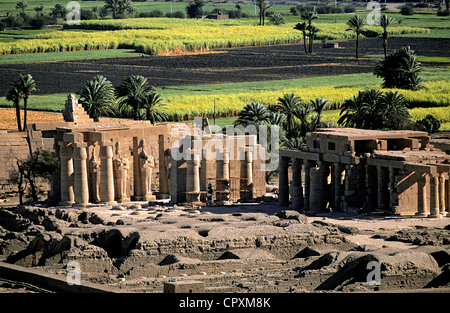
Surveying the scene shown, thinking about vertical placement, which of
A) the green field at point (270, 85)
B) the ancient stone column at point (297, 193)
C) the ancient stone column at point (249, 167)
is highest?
the green field at point (270, 85)

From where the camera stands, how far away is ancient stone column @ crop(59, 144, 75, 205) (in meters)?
84.2

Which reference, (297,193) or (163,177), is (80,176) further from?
(297,193)

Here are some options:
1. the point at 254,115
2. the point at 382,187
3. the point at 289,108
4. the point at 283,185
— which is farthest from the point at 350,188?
the point at 289,108

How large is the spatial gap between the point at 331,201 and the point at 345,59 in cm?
10733

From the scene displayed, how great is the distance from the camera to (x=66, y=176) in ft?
277

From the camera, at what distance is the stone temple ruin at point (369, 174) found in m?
78.2

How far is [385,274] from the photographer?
5403 cm

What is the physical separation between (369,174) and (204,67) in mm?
101293

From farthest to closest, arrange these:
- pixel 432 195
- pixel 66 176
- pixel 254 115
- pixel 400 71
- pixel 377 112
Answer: pixel 400 71 → pixel 377 112 → pixel 254 115 → pixel 66 176 → pixel 432 195

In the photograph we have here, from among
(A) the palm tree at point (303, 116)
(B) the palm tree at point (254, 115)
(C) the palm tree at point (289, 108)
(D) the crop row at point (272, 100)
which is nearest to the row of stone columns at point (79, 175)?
(B) the palm tree at point (254, 115)

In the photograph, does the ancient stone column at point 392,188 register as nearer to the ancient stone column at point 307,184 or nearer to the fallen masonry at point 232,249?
the fallen masonry at point 232,249

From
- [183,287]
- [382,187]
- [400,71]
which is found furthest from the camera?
[400,71]

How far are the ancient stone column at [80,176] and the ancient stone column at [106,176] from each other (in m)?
1.44

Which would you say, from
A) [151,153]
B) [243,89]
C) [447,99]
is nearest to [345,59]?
[243,89]
